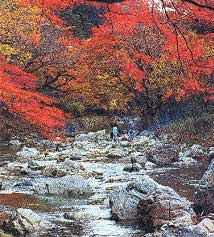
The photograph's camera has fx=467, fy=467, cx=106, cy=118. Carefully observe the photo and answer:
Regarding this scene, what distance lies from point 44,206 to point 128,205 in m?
2.12

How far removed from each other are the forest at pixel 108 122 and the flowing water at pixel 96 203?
0.03 meters

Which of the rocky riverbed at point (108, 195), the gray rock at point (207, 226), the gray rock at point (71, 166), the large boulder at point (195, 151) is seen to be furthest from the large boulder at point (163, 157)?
the gray rock at point (207, 226)

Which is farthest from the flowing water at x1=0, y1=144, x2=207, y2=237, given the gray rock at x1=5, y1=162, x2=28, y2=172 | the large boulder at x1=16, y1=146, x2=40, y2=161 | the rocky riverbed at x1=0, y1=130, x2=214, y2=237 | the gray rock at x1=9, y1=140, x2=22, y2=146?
the gray rock at x1=9, y1=140, x2=22, y2=146

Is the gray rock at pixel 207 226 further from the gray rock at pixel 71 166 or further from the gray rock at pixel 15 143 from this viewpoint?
the gray rock at pixel 15 143

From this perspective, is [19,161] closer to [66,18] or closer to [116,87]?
[116,87]

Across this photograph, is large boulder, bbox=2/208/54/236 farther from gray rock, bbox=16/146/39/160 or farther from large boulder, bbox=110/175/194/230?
gray rock, bbox=16/146/39/160

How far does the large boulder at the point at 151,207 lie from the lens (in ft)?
28.7

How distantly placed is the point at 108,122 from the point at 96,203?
22202 mm

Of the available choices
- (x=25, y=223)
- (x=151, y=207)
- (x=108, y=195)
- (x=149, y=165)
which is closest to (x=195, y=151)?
(x=149, y=165)

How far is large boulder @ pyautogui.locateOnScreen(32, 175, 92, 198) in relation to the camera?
1199 centimetres

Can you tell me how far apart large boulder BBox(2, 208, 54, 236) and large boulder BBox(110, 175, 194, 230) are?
61.5 inches

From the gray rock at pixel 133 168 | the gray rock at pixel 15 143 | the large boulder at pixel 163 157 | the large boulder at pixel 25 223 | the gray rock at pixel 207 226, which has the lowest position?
the gray rock at pixel 15 143

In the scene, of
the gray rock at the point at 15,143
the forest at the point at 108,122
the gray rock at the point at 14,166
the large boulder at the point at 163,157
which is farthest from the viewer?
the gray rock at the point at 15,143

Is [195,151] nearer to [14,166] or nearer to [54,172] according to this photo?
[54,172]
